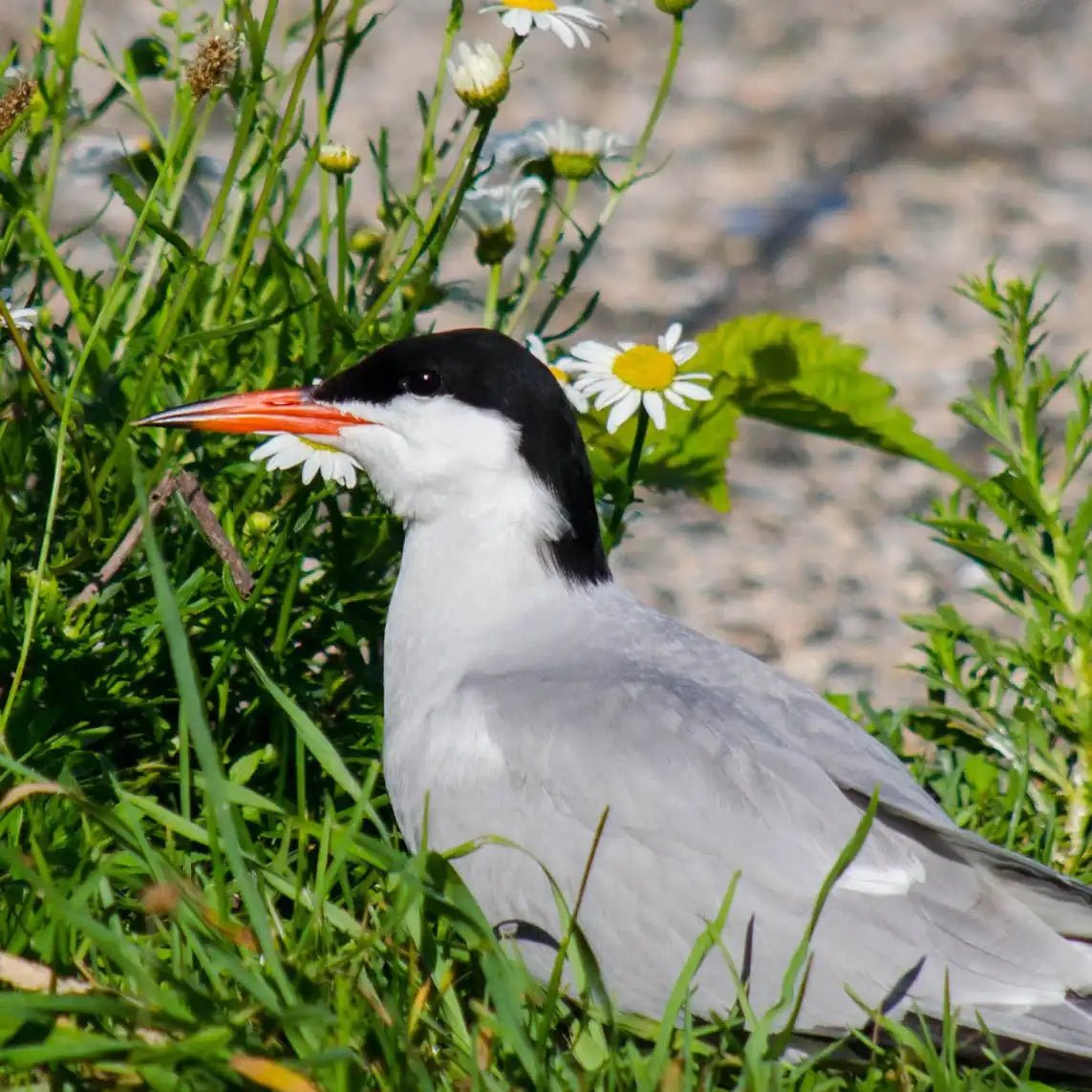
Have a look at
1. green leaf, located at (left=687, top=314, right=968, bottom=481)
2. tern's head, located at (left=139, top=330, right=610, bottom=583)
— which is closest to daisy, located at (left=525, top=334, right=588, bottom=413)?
tern's head, located at (left=139, top=330, right=610, bottom=583)

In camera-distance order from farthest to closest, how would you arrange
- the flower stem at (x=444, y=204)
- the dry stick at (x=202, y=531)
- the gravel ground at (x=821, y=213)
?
the gravel ground at (x=821, y=213), the dry stick at (x=202, y=531), the flower stem at (x=444, y=204)

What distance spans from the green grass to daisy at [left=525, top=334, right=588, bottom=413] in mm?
70

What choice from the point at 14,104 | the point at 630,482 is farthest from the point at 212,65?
the point at 630,482

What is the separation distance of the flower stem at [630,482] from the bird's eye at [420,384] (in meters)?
0.29

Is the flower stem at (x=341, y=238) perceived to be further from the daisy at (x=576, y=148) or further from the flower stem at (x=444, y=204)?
the daisy at (x=576, y=148)

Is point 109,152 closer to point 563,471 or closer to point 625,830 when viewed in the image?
point 563,471

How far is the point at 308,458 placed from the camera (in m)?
2.32

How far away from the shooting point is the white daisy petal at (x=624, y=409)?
2400mm

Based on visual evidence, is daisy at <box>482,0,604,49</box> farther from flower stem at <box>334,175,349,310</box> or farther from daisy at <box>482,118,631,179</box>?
flower stem at <box>334,175,349,310</box>

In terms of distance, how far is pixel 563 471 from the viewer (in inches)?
91.1

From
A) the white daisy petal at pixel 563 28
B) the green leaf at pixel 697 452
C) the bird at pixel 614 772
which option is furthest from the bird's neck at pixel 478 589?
the white daisy petal at pixel 563 28

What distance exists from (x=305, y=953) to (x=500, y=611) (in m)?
0.61

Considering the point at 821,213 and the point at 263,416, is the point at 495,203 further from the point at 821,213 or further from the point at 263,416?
the point at 821,213

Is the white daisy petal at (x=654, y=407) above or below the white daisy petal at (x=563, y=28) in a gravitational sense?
below
